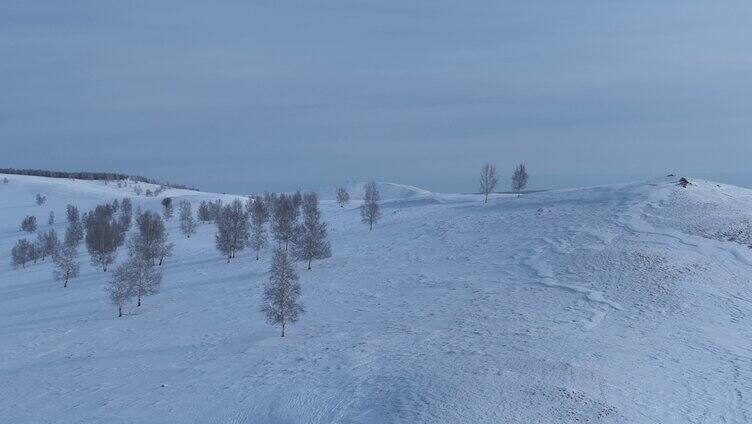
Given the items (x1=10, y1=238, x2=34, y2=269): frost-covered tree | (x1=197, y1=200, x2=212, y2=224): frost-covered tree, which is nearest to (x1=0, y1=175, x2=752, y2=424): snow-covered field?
(x1=10, y1=238, x2=34, y2=269): frost-covered tree

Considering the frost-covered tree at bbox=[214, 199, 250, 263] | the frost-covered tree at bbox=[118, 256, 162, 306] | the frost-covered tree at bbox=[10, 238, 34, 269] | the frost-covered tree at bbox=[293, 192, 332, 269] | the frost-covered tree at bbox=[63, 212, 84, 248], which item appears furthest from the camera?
the frost-covered tree at bbox=[63, 212, 84, 248]

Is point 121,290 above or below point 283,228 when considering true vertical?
below

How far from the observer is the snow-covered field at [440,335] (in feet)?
90.1

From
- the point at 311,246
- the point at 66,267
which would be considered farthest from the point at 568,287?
the point at 66,267

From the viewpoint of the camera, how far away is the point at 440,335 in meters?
35.8

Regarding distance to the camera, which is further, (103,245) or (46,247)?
(46,247)

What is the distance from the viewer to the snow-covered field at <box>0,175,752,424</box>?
90.1 ft

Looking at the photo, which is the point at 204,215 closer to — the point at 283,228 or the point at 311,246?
the point at 283,228

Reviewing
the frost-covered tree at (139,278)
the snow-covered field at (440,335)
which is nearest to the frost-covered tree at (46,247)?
the snow-covered field at (440,335)

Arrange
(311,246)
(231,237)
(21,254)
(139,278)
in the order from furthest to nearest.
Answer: (21,254) → (231,237) → (311,246) → (139,278)

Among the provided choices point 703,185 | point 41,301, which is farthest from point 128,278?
point 703,185

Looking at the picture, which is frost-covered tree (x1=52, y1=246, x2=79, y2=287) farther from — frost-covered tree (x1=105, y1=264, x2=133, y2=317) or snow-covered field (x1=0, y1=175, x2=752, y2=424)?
frost-covered tree (x1=105, y1=264, x2=133, y2=317)

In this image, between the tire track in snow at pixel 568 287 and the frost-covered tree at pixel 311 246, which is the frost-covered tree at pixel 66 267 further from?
the tire track in snow at pixel 568 287

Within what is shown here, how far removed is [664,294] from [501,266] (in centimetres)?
A: 1462
